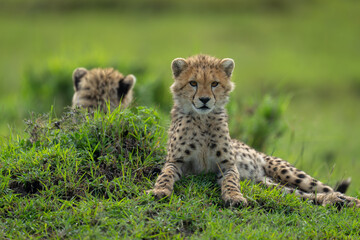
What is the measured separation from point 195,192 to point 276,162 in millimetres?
1272

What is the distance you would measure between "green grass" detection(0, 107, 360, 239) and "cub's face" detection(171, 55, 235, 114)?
1.39ft

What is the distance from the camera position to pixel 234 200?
422 cm

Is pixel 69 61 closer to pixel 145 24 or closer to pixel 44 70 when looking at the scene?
pixel 44 70

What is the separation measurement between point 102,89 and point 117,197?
2.03 meters

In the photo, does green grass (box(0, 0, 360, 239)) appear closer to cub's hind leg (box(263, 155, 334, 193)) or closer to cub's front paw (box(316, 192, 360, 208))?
cub's front paw (box(316, 192, 360, 208))

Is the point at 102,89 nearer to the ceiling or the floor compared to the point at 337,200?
nearer to the ceiling

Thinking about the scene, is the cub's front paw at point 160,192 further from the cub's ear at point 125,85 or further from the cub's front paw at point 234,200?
the cub's ear at point 125,85

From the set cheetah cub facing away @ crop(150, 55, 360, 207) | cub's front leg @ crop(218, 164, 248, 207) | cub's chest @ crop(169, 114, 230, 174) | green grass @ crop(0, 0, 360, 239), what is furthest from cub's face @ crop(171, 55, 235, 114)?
cub's front leg @ crop(218, 164, 248, 207)

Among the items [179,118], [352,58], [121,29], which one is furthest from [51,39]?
[179,118]

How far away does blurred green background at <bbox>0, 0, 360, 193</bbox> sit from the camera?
33.3ft

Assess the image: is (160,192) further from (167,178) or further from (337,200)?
(337,200)

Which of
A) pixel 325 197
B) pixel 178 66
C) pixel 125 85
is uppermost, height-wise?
pixel 178 66

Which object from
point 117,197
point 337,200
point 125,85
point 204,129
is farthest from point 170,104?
point 337,200

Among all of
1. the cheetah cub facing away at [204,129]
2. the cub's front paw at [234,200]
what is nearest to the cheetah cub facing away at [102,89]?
the cheetah cub facing away at [204,129]
